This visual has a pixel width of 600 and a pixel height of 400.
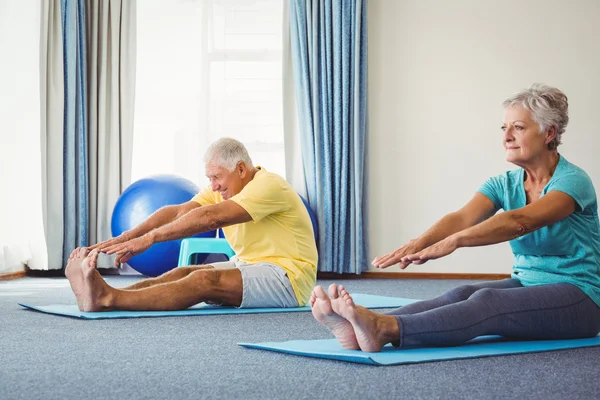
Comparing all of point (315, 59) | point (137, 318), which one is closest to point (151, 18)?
point (315, 59)

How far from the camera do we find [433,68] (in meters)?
6.21

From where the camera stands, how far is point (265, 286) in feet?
11.4

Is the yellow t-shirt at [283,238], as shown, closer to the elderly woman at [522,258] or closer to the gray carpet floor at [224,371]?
the gray carpet floor at [224,371]

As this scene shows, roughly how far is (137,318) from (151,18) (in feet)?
12.0

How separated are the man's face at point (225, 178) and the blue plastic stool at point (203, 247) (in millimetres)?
1309

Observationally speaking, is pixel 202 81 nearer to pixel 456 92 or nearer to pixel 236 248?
pixel 456 92

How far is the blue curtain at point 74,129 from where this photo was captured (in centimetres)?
591

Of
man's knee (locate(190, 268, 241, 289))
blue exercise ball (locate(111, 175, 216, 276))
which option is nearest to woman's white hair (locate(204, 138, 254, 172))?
man's knee (locate(190, 268, 241, 289))

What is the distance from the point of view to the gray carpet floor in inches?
71.5

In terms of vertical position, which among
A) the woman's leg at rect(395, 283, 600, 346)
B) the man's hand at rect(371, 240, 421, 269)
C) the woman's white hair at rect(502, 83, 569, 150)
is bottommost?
the woman's leg at rect(395, 283, 600, 346)

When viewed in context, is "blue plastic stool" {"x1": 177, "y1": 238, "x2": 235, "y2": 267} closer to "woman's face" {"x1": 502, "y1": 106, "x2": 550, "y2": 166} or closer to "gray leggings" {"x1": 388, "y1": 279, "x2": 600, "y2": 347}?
"gray leggings" {"x1": 388, "y1": 279, "x2": 600, "y2": 347}

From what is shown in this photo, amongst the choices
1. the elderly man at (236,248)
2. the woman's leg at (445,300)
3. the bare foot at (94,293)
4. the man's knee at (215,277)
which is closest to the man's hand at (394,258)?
the woman's leg at (445,300)

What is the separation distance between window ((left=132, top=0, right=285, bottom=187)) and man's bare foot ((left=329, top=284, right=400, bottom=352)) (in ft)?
13.6

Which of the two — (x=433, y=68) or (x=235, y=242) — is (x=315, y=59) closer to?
(x=433, y=68)
